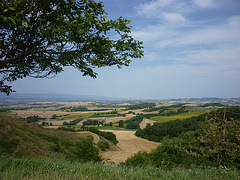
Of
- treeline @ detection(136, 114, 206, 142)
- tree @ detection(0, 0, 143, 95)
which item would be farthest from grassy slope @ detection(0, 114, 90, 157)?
treeline @ detection(136, 114, 206, 142)

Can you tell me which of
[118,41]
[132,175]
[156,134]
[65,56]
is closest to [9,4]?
[65,56]

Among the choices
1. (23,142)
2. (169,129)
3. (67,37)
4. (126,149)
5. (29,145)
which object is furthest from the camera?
(169,129)

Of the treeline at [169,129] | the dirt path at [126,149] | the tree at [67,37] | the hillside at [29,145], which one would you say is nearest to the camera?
the tree at [67,37]

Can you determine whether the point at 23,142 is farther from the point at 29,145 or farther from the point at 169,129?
the point at 169,129

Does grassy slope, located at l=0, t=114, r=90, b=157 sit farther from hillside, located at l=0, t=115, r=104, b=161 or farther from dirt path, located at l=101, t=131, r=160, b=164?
dirt path, located at l=101, t=131, r=160, b=164

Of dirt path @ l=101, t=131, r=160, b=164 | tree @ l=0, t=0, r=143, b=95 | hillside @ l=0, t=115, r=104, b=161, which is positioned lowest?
dirt path @ l=101, t=131, r=160, b=164

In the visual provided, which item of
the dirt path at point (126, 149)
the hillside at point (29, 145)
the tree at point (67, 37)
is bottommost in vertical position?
the dirt path at point (126, 149)

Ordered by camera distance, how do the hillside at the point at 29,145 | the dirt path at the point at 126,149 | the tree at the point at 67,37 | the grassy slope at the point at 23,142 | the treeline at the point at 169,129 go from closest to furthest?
the tree at the point at 67,37 → the hillside at the point at 29,145 → the grassy slope at the point at 23,142 → the dirt path at the point at 126,149 → the treeline at the point at 169,129

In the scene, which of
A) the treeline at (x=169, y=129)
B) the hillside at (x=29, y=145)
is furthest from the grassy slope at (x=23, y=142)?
the treeline at (x=169, y=129)

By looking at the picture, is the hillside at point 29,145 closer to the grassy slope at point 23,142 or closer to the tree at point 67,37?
the grassy slope at point 23,142

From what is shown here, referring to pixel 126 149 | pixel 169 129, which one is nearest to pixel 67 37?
pixel 126 149

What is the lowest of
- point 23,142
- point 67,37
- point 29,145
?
point 29,145

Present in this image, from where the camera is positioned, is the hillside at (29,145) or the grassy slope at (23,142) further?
the grassy slope at (23,142)

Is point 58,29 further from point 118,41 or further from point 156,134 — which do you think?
point 156,134
